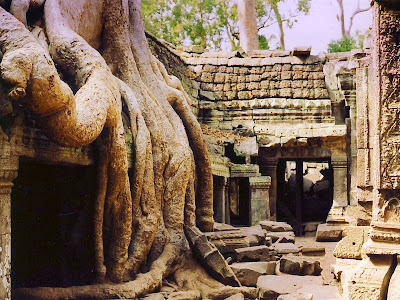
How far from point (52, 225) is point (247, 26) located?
1273 centimetres

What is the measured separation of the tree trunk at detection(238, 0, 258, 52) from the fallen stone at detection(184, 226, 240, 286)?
39.3ft

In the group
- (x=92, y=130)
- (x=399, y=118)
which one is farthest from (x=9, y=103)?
(x=399, y=118)

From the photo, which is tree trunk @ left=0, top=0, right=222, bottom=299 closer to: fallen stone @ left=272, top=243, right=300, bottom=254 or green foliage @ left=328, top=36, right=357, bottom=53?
fallen stone @ left=272, top=243, right=300, bottom=254

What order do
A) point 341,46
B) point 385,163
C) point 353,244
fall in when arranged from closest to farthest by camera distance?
point 385,163 < point 353,244 < point 341,46

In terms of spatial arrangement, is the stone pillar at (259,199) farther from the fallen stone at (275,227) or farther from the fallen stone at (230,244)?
the fallen stone at (230,244)

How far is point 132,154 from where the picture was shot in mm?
5797

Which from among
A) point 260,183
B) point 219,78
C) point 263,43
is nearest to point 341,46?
point 263,43

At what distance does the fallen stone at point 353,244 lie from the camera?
187 inches

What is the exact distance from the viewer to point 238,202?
40.1 ft

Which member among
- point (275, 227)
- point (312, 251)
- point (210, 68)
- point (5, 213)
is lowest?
point (312, 251)

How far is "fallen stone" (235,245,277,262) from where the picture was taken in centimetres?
689

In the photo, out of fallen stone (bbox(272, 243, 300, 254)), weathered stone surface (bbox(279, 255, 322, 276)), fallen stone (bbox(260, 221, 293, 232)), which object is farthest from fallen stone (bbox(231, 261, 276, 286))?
fallen stone (bbox(260, 221, 293, 232))

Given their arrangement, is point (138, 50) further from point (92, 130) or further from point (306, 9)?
point (306, 9)

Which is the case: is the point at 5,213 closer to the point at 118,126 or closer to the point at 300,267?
the point at 118,126
